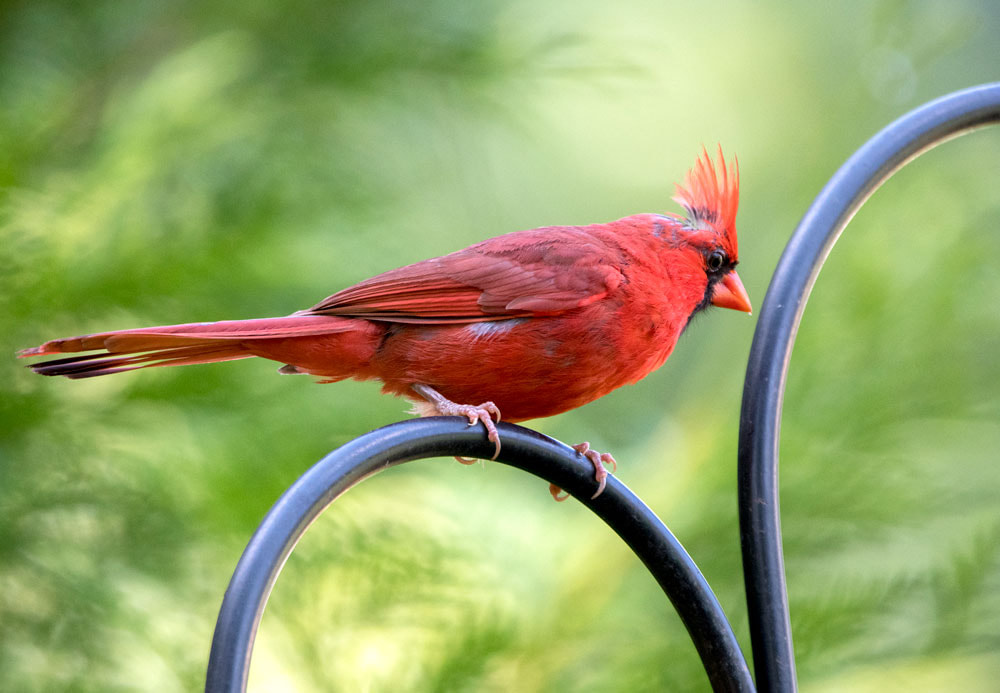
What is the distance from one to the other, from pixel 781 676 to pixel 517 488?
1390 mm

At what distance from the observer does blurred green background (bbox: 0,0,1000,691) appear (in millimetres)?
2088

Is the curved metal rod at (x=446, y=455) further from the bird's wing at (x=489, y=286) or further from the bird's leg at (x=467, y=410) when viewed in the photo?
the bird's wing at (x=489, y=286)

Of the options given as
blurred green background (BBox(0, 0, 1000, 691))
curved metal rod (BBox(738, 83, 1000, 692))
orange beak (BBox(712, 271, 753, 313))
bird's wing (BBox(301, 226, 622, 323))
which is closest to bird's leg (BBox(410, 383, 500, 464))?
bird's wing (BBox(301, 226, 622, 323))

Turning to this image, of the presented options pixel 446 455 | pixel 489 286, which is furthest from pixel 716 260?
pixel 446 455

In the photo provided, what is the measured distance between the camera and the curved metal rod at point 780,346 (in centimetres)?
159

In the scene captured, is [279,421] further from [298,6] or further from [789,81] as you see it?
[789,81]

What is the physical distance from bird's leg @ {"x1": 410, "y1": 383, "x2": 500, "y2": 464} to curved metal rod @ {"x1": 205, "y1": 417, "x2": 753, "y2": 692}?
0.7 inches

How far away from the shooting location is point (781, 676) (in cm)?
157

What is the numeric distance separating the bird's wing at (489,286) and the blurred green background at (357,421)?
193mm

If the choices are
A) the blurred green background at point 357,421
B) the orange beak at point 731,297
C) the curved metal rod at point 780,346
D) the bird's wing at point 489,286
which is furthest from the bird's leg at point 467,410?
the orange beak at point 731,297

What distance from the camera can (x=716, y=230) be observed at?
102 inches

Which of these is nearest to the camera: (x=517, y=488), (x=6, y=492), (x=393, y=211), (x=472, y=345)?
(x=6, y=492)

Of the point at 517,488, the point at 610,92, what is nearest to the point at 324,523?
the point at 517,488

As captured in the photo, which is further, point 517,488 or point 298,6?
point 517,488
